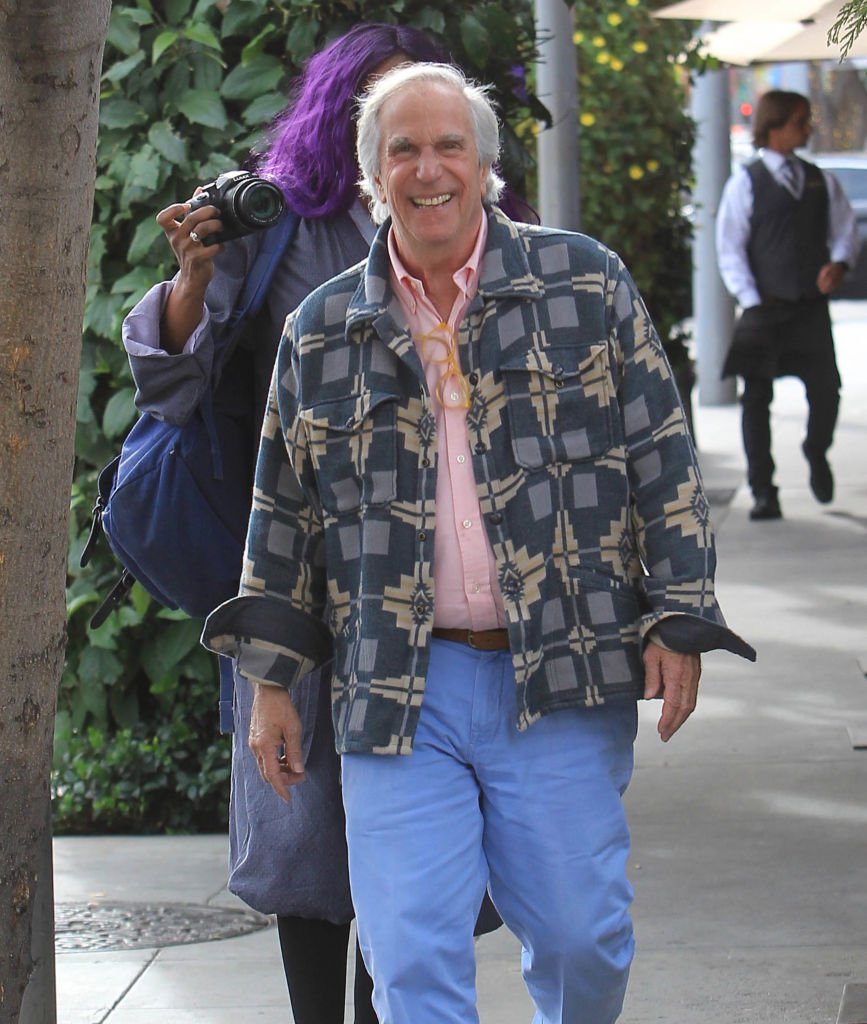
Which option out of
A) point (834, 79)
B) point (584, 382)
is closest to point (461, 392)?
point (584, 382)

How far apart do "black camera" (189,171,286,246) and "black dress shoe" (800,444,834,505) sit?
287 inches

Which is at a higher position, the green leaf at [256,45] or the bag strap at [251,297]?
the green leaf at [256,45]

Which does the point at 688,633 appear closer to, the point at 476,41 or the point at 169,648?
the point at 476,41

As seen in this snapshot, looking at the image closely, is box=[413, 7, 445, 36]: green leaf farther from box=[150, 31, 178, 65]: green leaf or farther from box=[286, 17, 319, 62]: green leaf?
box=[150, 31, 178, 65]: green leaf

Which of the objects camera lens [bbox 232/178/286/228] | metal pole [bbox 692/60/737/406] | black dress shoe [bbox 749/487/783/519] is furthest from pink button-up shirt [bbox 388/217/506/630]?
metal pole [bbox 692/60/737/406]

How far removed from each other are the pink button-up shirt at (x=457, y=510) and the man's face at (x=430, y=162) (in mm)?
81

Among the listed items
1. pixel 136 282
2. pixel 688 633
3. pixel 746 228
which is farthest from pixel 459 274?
pixel 746 228

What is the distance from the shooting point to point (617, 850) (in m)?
3.01

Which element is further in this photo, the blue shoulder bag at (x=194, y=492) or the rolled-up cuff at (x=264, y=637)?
the blue shoulder bag at (x=194, y=492)

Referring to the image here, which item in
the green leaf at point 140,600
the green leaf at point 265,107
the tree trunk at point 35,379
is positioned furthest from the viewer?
the green leaf at point 140,600

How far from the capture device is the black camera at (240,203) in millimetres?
3266

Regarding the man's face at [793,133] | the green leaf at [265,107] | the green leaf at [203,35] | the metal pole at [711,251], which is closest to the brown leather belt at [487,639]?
the green leaf at [265,107]

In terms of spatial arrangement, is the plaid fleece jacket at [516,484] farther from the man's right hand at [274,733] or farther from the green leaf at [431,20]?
the green leaf at [431,20]

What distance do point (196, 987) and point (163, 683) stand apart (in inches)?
52.2
